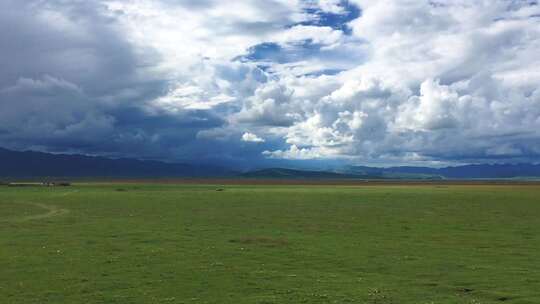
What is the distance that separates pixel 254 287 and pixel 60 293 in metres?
9.55

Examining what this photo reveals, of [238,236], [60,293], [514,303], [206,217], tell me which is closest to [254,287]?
[60,293]

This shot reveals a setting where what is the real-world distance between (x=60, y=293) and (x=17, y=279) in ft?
15.2

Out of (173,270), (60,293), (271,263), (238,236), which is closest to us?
(60,293)

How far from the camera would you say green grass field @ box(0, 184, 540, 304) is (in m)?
26.0

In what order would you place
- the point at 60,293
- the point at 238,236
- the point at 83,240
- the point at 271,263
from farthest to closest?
the point at 238,236
the point at 83,240
the point at 271,263
the point at 60,293

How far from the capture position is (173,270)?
32.2 m

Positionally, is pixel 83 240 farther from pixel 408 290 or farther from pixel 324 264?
pixel 408 290

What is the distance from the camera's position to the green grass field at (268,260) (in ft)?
85.3

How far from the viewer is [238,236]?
158 feet

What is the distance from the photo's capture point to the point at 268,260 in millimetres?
35562

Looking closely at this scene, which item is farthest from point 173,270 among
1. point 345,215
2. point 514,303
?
point 345,215

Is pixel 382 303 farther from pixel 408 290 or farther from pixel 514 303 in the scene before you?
pixel 514 303

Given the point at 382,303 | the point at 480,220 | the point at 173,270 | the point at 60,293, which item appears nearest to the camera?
the point at 382,303

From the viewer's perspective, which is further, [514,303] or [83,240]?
[83,240]
